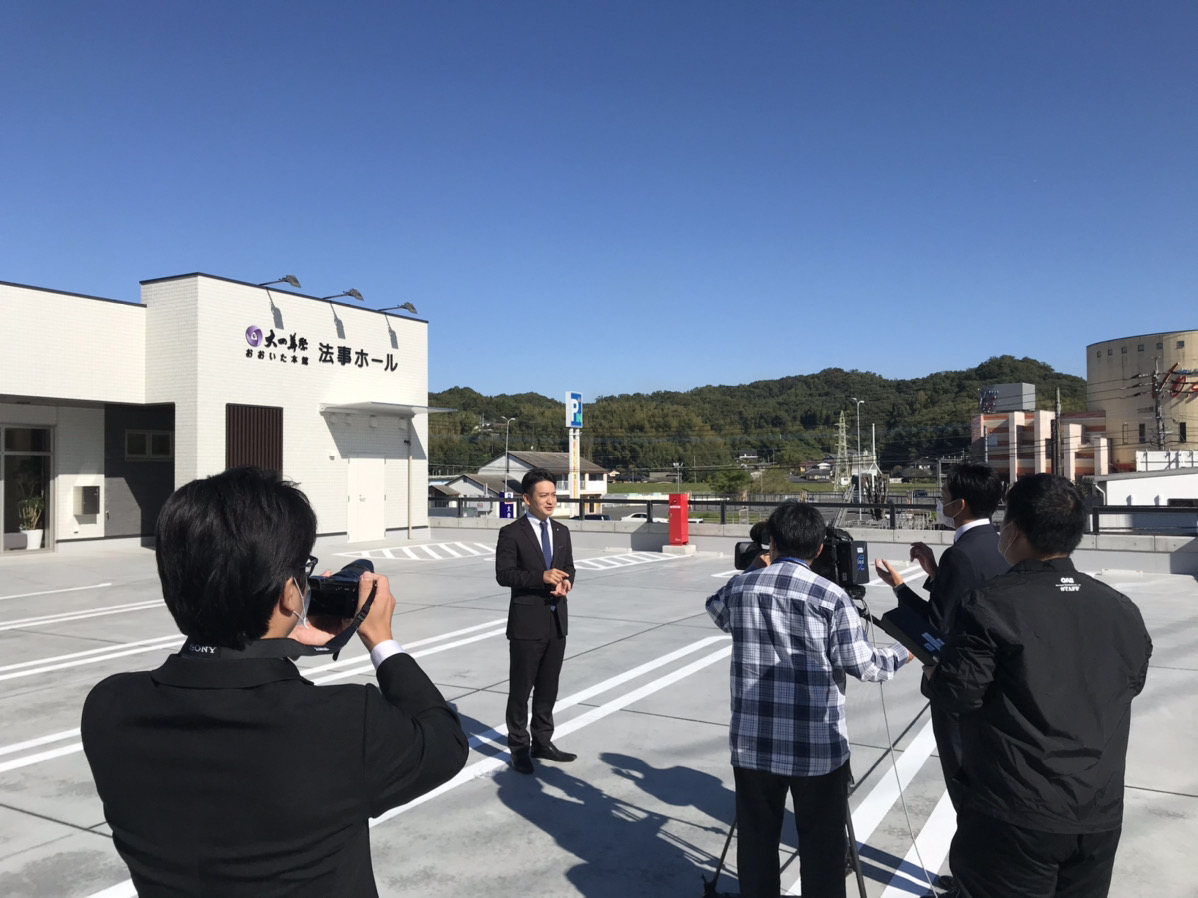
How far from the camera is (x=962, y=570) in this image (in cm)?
368

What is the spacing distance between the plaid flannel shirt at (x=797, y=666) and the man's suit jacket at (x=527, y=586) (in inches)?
90.2

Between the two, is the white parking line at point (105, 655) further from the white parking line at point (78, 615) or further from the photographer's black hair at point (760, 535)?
the photographer's black hair at point (760, 535)

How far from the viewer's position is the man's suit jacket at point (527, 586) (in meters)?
5.24

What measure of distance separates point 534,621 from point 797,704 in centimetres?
250

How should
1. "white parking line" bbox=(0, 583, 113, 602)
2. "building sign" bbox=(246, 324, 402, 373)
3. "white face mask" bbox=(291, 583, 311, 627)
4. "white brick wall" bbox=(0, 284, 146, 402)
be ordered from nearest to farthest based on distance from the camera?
1. "white face mask" bbox=(291, 583, 311, 627)
2. "white parking line" bbox=(0, 583, 113, 602)
3. "white brick wall" bbox=(0, 284, 146, 402)
4. "building sign" bbox=(246, 324, 402, 373)

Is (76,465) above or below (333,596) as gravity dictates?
above

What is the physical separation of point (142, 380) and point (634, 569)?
1195 cm

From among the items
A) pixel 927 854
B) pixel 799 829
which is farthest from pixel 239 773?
pixel 927 854

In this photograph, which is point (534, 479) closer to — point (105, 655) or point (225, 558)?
point (225, 558)

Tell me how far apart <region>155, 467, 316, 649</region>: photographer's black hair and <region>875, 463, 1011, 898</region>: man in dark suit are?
2.31m

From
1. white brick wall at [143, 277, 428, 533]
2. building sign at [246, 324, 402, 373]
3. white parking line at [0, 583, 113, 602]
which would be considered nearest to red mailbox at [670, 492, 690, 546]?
white brick wall at [143, 277, 428, 533]

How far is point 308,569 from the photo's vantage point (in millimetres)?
1682

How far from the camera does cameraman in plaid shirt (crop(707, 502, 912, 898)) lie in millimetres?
3000

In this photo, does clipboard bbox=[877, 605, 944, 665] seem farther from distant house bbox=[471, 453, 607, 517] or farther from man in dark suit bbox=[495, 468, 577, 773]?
distant house bbox=[471, 453, 607, 517]
